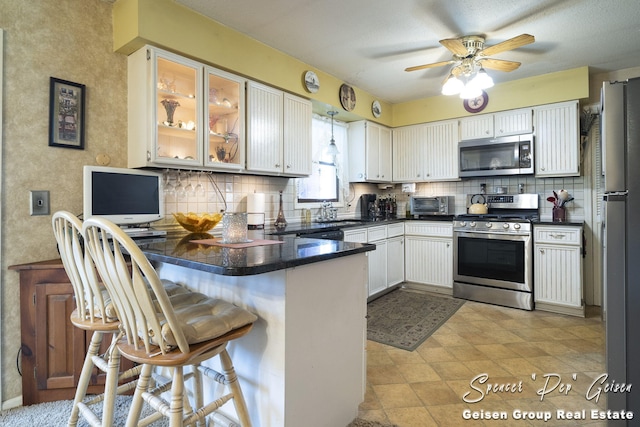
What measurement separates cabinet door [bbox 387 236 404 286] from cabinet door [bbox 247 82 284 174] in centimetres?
178

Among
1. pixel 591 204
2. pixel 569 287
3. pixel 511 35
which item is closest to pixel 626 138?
pixel 511 35

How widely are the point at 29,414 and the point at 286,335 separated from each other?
5.32 ft

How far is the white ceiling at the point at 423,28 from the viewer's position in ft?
7.66

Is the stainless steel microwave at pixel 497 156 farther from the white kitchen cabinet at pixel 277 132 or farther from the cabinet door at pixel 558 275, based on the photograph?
the white kitchen cabinet at pixel 277 132

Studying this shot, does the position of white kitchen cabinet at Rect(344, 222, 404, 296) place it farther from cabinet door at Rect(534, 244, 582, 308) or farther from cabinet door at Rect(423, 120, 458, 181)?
cabinet door at Rect(534, 244, 582, 308)

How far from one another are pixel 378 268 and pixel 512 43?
8.04 ft

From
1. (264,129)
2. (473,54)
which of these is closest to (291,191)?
(264,129)

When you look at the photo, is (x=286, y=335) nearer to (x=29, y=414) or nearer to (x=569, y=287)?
(x=29, y=414)

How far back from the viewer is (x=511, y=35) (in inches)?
107

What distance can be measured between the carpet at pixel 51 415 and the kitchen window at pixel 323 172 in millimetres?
2417

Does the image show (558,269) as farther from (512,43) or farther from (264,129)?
(264,129)

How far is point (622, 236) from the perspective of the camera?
1.52 metres

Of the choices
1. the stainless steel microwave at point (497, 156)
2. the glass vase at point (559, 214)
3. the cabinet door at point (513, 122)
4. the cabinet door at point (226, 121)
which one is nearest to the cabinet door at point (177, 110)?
the cabinet door at point (226, 121)

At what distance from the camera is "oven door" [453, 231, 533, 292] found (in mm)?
3463
